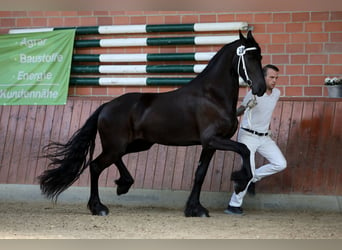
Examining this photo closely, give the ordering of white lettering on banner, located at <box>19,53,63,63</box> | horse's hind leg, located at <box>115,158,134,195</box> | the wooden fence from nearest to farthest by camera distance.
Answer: horse's hind leg, located at <box>115,158,134,195</box> → the wooden fence → white lettering on banner, located at <box>19,53,63,63</box>

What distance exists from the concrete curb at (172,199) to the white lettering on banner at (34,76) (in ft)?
5.66

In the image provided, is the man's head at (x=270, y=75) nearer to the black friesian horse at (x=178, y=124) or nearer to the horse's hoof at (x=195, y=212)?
the black friesian horse at (x=178, y=124)

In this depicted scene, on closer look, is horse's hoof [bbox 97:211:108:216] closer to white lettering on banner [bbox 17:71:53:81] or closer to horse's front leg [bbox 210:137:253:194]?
horse's front leg [bbox 210:137:253:194]

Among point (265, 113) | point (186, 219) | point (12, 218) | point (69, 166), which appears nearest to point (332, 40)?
point (265, 113)

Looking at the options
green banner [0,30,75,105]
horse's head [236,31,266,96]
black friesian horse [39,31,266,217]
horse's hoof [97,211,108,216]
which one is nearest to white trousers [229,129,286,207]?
black friesian horse [39,31,266,217]

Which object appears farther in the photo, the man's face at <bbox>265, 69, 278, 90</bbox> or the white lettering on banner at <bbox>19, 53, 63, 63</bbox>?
the white lettering on banner at <bbox>19, 53, 63, 63</bbox>

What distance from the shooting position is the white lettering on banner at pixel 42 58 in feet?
27.9

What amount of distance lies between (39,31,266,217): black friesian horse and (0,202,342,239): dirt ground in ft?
1.07

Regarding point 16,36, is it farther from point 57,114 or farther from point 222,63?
point 222,63

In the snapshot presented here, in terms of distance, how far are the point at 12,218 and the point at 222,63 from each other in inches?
110

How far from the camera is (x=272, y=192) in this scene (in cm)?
684

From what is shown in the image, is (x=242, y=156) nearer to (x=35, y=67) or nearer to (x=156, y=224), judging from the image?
(x=156, y=224)

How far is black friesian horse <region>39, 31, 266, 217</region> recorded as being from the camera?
584 cm

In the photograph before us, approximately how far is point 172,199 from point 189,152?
65cm
